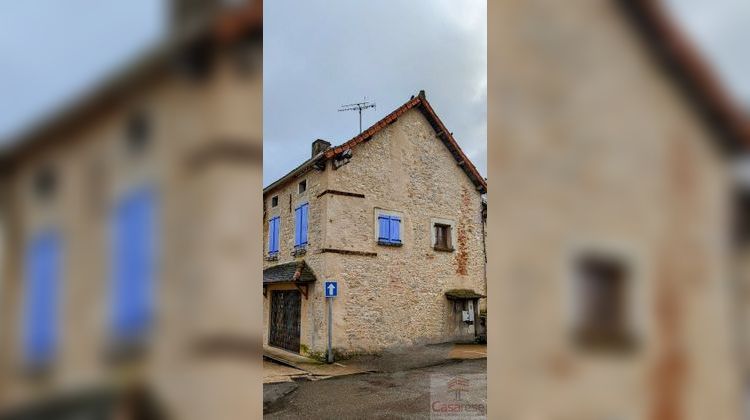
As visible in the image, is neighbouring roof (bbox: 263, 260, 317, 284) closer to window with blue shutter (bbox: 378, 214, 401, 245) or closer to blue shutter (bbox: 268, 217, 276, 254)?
blue shutter (bbox: 268, 217, 276, 254)

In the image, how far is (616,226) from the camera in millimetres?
809

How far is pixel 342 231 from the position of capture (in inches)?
328

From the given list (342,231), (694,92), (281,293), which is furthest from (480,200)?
(694,92)

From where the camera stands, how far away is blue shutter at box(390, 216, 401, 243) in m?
8.87

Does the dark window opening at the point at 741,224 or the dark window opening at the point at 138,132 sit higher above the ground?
the dark window opening at the point at 138,132

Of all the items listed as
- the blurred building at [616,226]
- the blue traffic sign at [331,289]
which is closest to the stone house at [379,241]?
the blue traffic sign at [331,289]

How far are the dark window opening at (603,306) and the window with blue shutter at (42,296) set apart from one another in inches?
30.5

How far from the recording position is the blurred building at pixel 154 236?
56 cm

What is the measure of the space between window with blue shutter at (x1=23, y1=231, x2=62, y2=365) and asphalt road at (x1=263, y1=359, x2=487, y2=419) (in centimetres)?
421

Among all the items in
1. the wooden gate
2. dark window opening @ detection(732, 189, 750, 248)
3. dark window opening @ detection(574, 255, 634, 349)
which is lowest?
the wooden gate

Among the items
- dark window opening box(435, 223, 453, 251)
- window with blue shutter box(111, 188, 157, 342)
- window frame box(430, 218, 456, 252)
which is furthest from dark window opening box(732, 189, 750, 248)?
dark window opening box(435, 223, 453, 251)

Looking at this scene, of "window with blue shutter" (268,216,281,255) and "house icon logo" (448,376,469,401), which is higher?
"window with blue shutter" (268,216,281,255)

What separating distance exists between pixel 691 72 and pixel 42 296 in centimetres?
106

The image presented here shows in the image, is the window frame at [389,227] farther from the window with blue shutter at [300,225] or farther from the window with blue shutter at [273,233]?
the window with blue shutter at [273,233]
